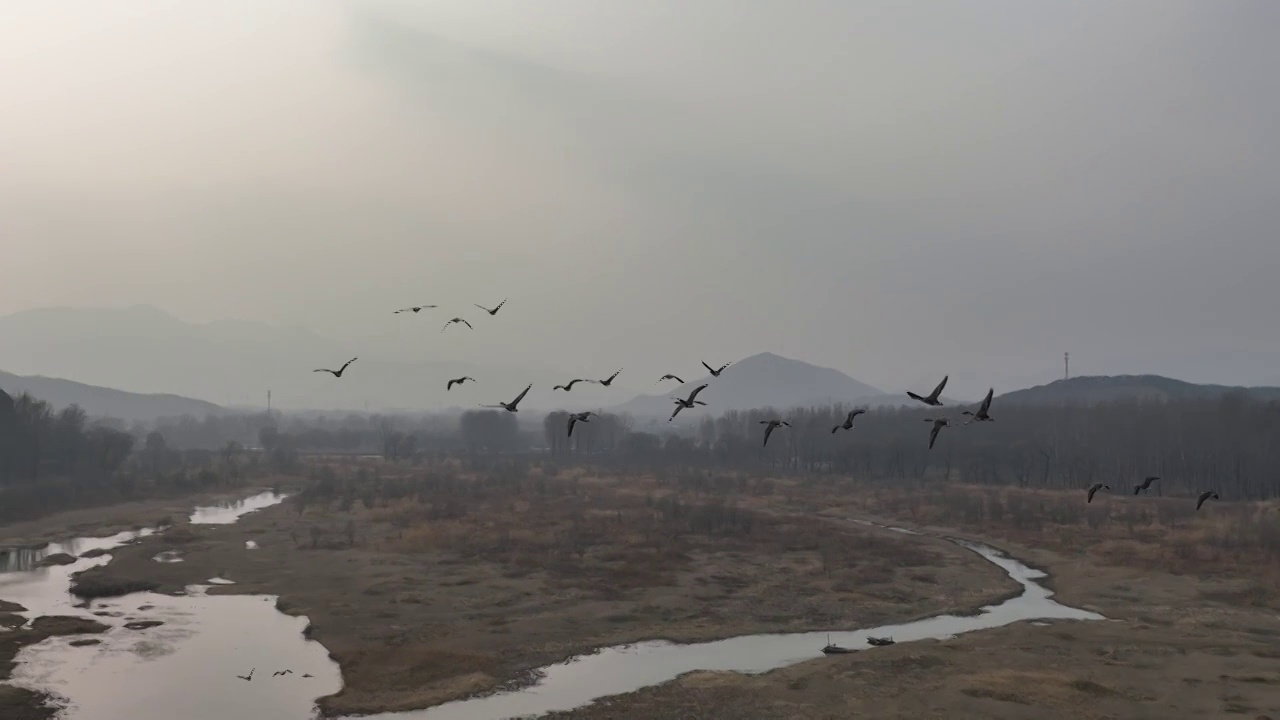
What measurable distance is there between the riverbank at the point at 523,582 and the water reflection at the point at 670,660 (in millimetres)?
1262

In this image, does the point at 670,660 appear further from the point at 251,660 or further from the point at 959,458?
the point at 959,458

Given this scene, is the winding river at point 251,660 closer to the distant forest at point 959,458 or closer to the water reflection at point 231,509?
the water reflection at point 231,509

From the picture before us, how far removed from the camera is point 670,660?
44.9 metres

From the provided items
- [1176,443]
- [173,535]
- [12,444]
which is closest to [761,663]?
[173,535]

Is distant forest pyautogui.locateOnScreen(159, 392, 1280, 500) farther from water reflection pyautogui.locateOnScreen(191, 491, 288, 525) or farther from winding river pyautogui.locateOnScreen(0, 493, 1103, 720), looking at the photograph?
winding river pyautogui.locateOnScreen(0, 493, 1103, 720)

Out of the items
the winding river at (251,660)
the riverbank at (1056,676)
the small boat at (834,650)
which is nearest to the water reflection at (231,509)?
the winding river at (251,660)

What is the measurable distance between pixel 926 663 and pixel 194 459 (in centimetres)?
17622

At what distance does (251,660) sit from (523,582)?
71.7ft

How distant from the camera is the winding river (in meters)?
37.3

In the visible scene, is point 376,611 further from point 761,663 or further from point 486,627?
point 761,663

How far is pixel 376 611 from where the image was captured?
53625mm

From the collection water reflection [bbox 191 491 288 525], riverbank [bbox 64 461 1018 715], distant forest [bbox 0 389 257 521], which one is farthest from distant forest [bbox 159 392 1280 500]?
distant forest [bbox 0 389 257 521]

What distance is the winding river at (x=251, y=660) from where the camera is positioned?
37.3 m

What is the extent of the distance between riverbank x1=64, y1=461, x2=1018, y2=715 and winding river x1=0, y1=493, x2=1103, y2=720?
4.52ft
